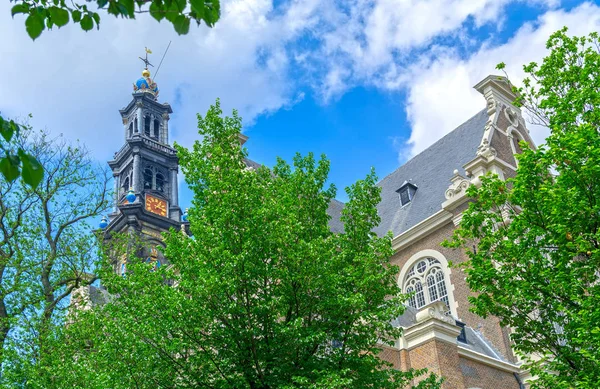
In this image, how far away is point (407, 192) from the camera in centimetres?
2912

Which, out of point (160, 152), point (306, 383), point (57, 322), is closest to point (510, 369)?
point (306, 383)

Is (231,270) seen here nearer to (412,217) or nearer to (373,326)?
(373,326)

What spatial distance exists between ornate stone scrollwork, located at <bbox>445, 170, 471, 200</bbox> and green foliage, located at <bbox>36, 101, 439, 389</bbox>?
12.1 meters

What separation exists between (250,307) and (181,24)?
298 inches

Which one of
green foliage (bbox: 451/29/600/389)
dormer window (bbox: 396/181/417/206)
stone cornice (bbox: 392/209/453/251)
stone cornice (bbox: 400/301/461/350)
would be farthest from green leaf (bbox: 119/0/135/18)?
dormer window (bbox: 396/181/417/206)

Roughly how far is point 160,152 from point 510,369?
4785cm

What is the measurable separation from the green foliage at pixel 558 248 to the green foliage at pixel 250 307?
6.80 feet

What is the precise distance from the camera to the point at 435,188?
2753 cm

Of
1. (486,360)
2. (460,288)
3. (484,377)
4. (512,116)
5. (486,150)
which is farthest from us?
(512,116)

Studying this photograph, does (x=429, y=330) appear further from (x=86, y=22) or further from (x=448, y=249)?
(x=86, y=22)

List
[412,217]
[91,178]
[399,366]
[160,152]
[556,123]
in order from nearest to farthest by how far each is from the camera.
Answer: [556,123] → [399,366] → [91,178] → [412,217] → [160,152]

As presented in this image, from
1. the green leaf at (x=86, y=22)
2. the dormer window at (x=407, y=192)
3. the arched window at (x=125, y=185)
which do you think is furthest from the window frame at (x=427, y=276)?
the arched window at (x=125, y=185)

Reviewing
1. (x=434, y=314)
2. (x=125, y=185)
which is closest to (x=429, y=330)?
(x=434, y=314)

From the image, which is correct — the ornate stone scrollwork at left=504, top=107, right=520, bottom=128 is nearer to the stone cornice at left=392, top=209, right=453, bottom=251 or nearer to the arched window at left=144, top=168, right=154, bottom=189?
the stone cornice at left=392, top=209, right=453, bottom=251
